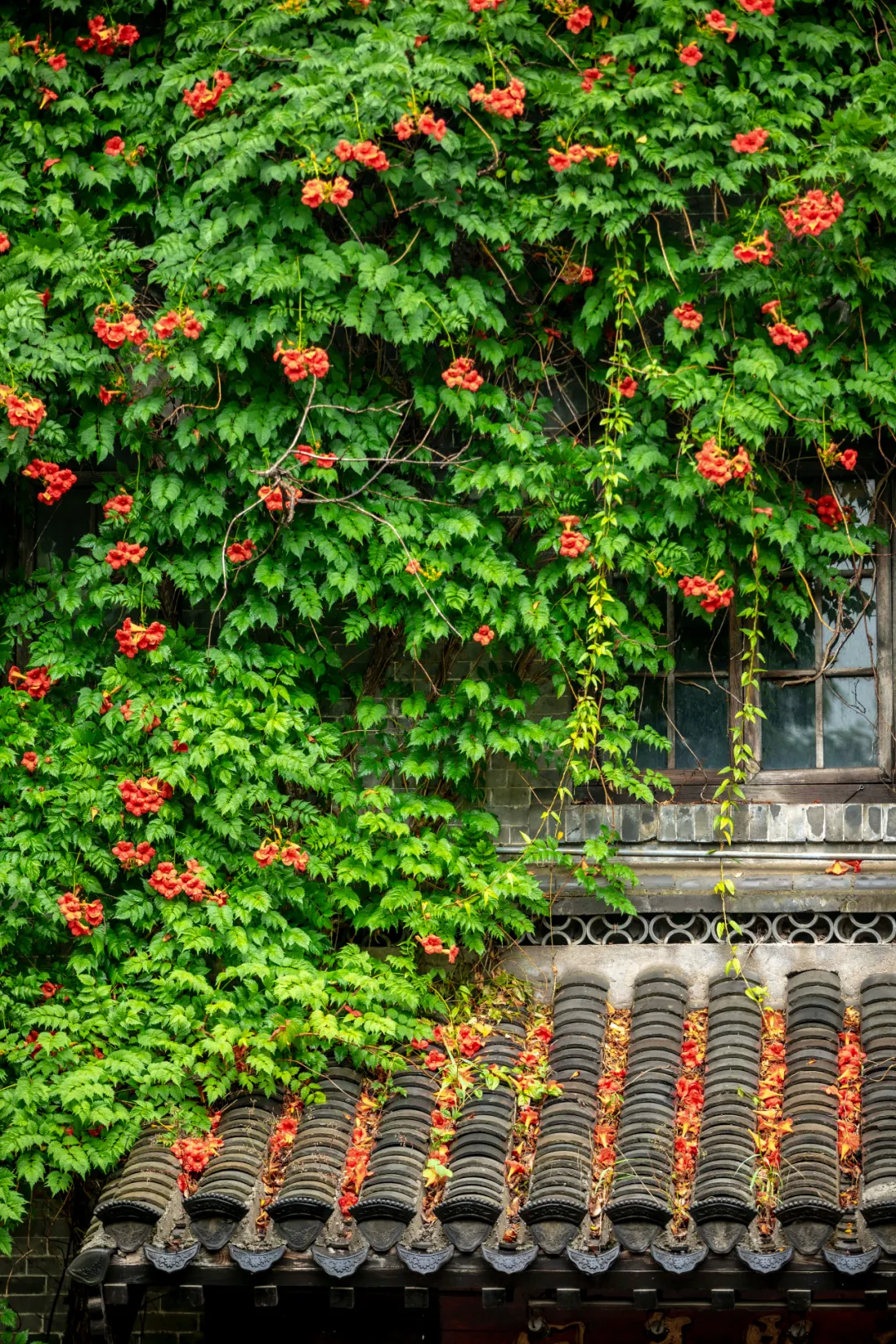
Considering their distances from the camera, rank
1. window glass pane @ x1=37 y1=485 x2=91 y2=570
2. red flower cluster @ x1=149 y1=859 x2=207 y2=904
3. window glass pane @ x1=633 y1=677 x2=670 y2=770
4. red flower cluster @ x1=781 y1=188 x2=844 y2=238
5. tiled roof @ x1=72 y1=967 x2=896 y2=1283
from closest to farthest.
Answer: tiled roof @ x1=72 y1=967 x2=896 y2=1283 < red flower cluster @ x1=781 y1=188 x2=844 y2=238 < red flower cluster @ x1=149 y1=859 x2=207 y2=904 < window glass pane @ x1=633 y1=677 x2=670 y2=770 < window glass pane @ x1=37 y1=485 x2=91 y2=570

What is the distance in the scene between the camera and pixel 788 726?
7727mm

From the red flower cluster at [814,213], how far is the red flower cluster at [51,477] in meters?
3.68

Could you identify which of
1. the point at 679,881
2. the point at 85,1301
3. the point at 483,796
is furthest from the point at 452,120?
the point at 85,1301

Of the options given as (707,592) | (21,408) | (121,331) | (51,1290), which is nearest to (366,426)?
(121,331)

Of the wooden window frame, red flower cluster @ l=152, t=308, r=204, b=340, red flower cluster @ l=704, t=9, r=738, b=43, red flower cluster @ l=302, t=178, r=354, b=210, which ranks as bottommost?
the wooden window frame

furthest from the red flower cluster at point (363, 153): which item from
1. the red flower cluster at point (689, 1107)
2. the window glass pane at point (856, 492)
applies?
the red flower cluster at point (689, 1107)

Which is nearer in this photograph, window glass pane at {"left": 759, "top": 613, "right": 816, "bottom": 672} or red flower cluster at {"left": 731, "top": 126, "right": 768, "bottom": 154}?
red flower cluster at {"left": 731, "top": 126, "right": 768, "bottom": 154}

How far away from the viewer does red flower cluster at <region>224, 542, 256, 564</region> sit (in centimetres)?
723

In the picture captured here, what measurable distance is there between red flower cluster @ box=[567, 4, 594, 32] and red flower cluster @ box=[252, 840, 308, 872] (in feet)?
13.8

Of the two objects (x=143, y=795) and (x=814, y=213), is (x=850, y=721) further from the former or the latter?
(x=143, y=795)

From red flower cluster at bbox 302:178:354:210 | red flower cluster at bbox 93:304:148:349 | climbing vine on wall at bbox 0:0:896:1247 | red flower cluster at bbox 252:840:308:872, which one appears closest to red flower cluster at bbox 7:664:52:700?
climbing vine on wall at bbox 0:0:896:1247

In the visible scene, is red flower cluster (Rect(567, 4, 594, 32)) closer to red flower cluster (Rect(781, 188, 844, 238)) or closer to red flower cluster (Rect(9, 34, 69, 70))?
red flower cluster (Rect(781, 188, 844, 238))

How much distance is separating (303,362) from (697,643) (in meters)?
2.55

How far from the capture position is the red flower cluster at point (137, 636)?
721 centimetres
